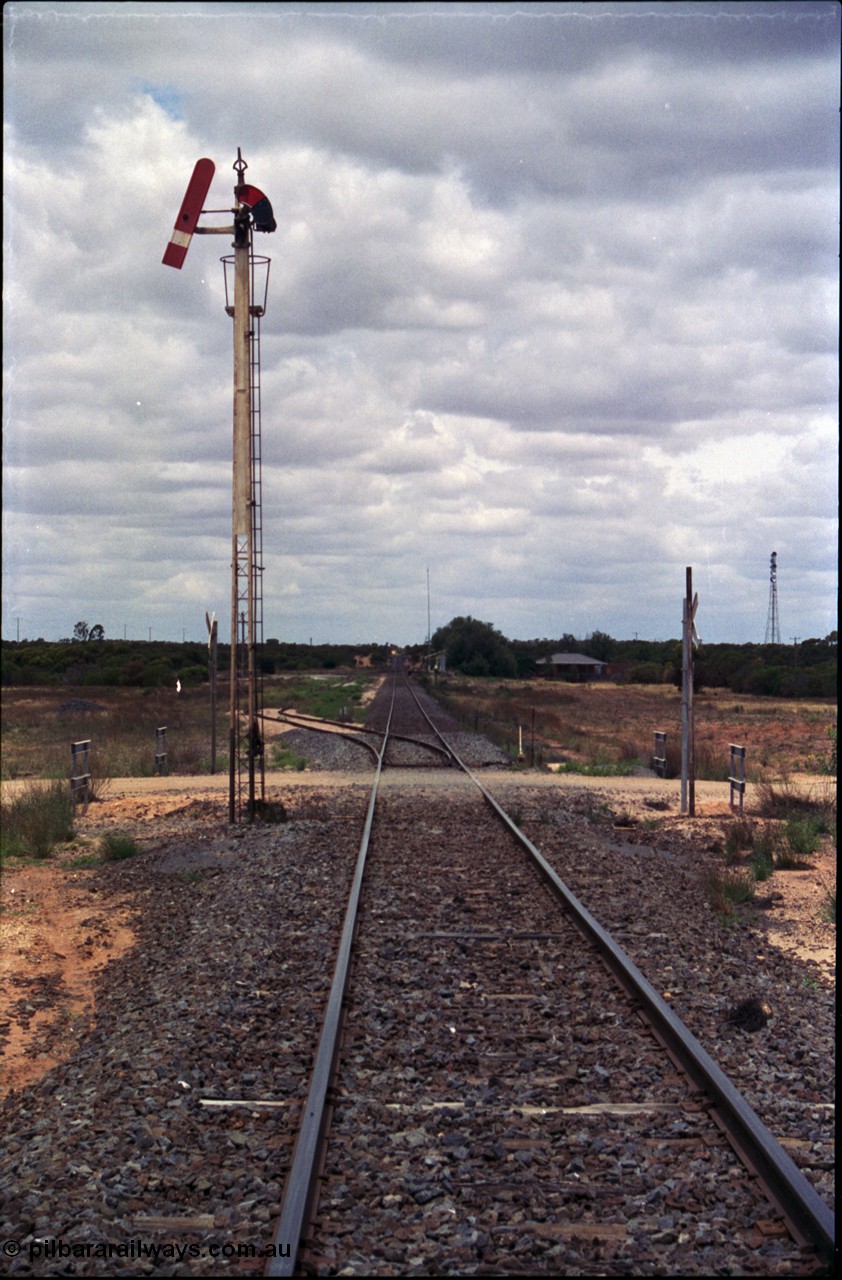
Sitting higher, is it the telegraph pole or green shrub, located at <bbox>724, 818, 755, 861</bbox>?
the telegraph pole

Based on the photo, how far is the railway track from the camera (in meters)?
4.56

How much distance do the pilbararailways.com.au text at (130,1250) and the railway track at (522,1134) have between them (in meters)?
0.18

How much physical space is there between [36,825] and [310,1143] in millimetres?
12189

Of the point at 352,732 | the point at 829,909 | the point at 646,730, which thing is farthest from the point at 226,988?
the point at 646,730

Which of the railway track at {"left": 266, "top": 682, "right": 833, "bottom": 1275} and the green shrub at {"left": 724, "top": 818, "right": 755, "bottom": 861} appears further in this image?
the green shrub at {"left": 724, "top": 818, "right": 755, "bottom": 861}

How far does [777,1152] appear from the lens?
5.13 m

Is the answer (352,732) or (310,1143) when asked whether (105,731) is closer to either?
(352,732)

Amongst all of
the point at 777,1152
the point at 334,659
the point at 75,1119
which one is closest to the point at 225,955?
the point at 75,1119

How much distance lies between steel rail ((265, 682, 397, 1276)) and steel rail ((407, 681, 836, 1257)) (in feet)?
6.01

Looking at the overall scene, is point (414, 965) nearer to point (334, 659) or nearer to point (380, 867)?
point (380, 867)

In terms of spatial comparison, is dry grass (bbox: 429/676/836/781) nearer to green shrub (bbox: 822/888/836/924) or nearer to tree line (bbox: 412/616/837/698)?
tree line (bbox: 412/616/837/698)

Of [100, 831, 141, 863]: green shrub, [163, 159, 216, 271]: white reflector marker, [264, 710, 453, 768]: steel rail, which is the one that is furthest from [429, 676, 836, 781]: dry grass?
[163, 159, 216, 271]: white reflector marker

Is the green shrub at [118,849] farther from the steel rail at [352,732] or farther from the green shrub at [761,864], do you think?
the steel rail at [352,732]

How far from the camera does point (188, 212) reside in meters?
15.8
